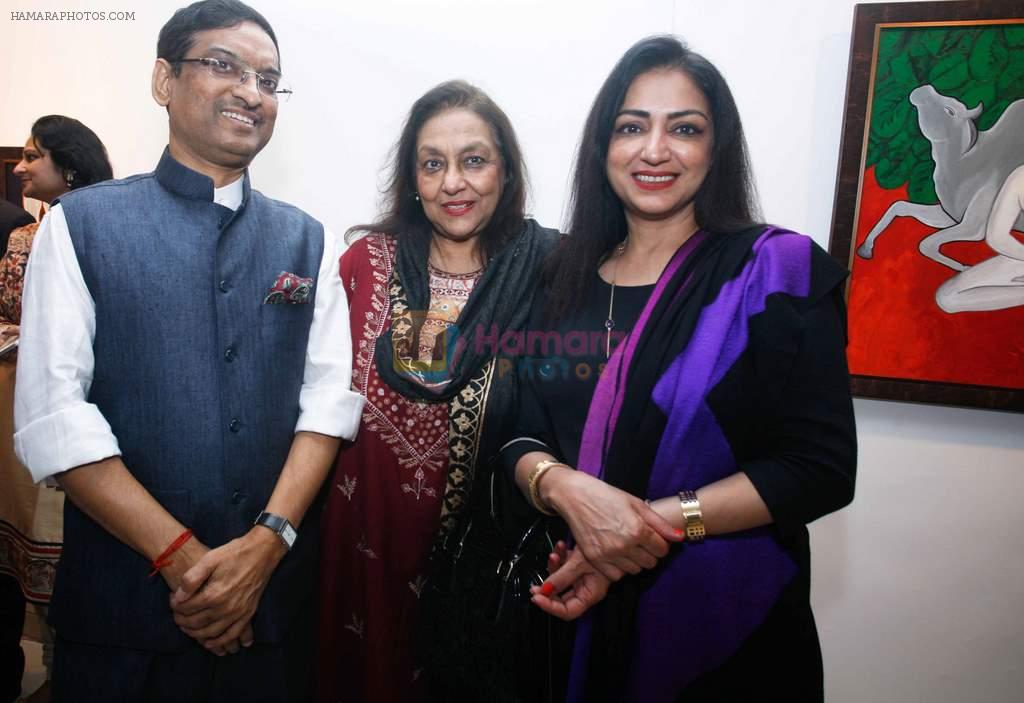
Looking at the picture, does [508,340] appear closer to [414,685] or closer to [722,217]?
[722,217]

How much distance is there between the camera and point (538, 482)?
3.95ft

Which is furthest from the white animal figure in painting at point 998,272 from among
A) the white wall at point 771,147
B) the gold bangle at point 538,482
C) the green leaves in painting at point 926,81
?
the gold bangle at point 538,482

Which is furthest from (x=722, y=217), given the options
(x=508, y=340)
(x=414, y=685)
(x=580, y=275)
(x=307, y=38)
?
(x=307, y=38)

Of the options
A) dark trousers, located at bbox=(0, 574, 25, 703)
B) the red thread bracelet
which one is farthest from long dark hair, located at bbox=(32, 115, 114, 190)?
the red thread bracelet

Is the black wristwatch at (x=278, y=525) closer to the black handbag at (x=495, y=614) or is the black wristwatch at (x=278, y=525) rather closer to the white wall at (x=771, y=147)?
the black handbag at (x=495, y=614)

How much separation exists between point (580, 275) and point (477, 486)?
56cm

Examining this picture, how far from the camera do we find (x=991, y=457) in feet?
5.99

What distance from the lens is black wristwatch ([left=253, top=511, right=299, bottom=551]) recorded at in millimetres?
1217

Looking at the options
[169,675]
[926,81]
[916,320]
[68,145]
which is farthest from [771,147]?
[68,145]

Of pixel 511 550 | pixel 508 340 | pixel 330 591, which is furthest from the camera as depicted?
pixel 330 591

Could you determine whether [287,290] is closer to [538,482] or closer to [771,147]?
[538,482]

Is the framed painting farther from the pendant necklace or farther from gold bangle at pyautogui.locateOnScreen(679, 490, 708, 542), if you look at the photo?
gold bangle at pyautogui.locateOnScreen(679, 490, 708, 542)

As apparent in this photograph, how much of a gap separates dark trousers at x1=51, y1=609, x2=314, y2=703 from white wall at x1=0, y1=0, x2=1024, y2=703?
137 cm

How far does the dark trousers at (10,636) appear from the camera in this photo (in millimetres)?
1994
